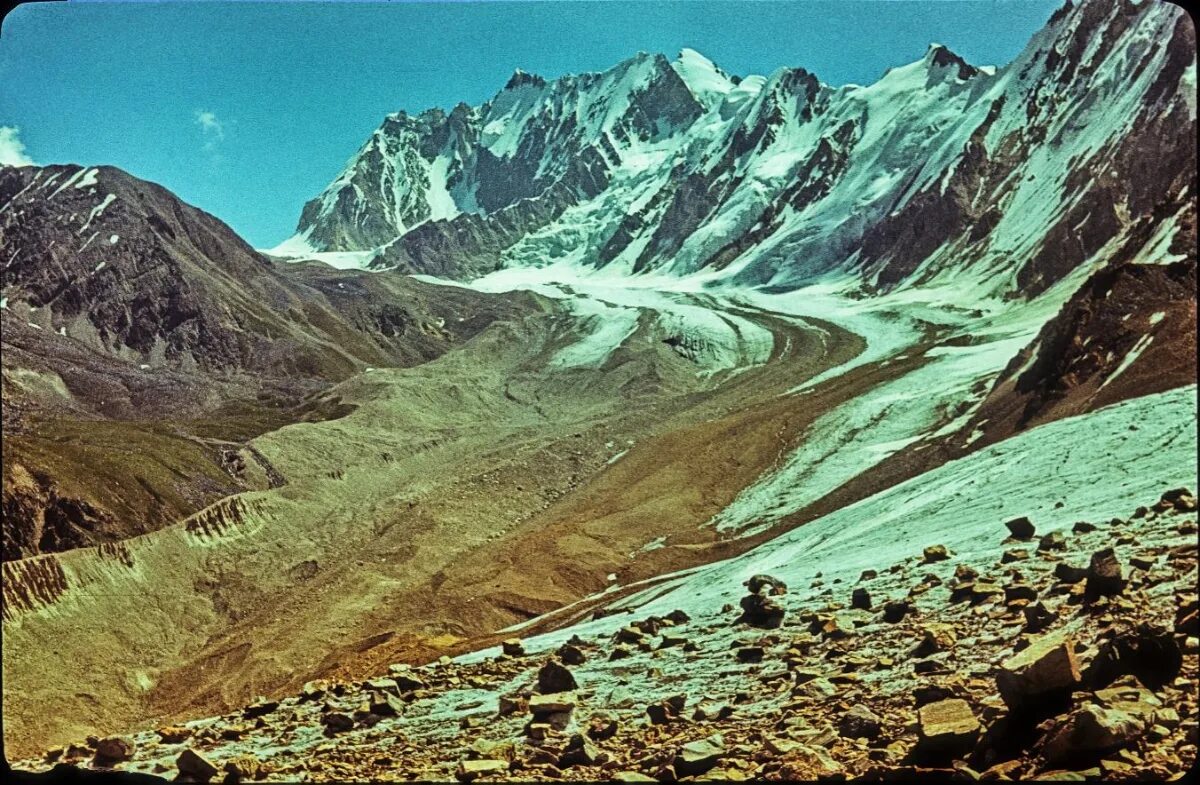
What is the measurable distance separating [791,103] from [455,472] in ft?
377

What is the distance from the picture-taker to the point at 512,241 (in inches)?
6033

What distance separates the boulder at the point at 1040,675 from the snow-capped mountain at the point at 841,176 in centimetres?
852

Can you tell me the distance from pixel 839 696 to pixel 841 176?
341 feet

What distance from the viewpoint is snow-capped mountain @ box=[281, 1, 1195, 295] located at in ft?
162

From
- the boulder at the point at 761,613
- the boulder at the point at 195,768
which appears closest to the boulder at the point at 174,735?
the boulder at the point at 195,768

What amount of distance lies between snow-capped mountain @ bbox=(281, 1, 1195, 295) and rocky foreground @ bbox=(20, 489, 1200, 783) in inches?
273

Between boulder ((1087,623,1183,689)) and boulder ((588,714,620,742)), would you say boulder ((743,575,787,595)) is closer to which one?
boulder ((588,714,620,742))

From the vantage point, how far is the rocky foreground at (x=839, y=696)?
210 inches

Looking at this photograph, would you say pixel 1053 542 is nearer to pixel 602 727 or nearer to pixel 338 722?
pixel 602 727

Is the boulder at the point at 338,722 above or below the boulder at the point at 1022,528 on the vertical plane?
above

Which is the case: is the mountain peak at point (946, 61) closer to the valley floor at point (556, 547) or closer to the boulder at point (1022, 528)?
the valley floor at point (556, 547)

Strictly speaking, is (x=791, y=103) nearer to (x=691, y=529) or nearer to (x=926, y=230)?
(x=926, y=230)

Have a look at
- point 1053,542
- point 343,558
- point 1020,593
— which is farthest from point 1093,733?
point 343,558

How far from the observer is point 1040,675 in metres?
5.46
